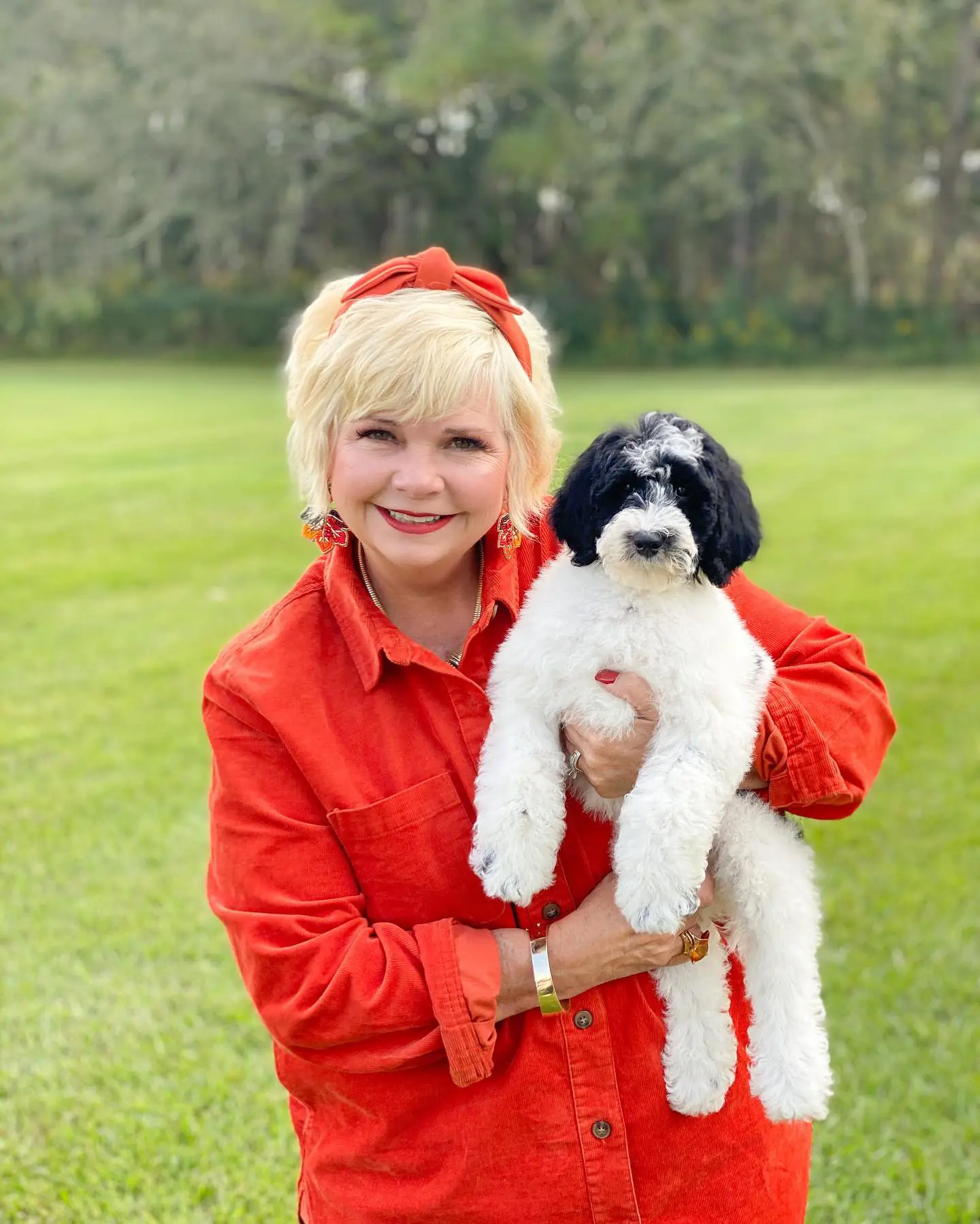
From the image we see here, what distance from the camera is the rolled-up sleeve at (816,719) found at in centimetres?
212

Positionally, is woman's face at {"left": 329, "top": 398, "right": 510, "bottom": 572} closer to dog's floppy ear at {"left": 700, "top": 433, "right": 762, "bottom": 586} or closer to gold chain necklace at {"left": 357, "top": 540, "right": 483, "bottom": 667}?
gold chain necklace at {"left": 357, "top": 540, "right": 483, "bottom": 667}

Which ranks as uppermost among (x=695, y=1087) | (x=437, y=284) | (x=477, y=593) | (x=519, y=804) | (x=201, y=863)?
(x=437, y=284)

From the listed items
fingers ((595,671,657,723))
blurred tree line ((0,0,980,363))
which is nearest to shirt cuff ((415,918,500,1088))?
fingers ((595,671,657,723))

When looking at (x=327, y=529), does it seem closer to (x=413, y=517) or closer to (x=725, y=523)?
(x=413, y=517)

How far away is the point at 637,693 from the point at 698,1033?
0.62 metres

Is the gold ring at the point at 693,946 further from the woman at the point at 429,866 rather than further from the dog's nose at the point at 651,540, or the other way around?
the dog's nose at the point at 651,540

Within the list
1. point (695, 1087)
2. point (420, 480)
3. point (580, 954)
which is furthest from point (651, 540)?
point (695, 1087)

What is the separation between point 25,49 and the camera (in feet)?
125

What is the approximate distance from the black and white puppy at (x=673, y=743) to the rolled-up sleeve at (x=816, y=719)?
6 centimetres

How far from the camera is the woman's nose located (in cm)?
205

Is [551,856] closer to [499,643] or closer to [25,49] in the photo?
[499,643]

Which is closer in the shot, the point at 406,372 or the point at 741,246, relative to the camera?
the point at 406,372

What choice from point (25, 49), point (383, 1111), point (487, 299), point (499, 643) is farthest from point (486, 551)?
point (25, 49)

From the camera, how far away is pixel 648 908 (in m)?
1.95
